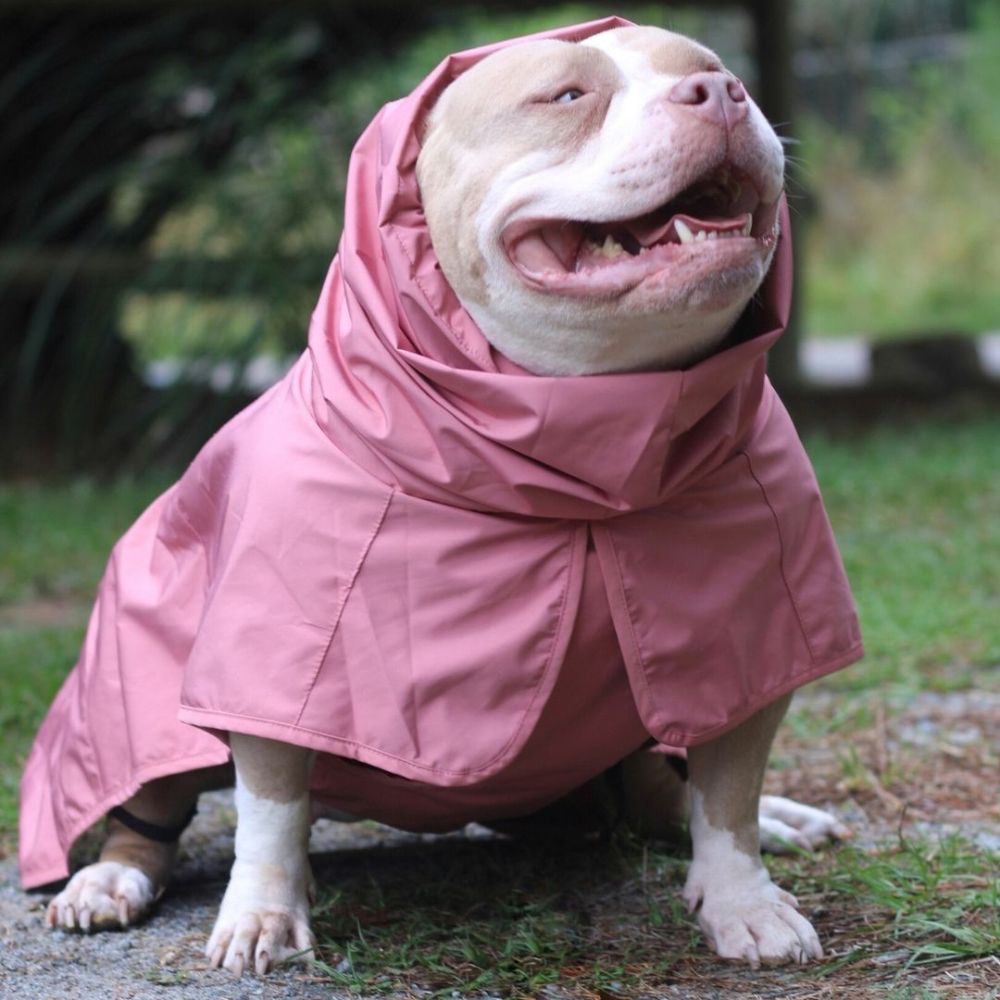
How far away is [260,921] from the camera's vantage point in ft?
7.44

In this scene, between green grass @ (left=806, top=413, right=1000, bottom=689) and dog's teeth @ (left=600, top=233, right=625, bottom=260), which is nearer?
dog's teeth @ (left=600, top=233, right=625, bottom=260)

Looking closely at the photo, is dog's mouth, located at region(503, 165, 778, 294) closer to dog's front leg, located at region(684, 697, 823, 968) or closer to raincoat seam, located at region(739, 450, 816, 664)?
raincoat seam, located at region(739, 450, 816, 664)

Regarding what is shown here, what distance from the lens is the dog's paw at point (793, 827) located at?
272 centimetres

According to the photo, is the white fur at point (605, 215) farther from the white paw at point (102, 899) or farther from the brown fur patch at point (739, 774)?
the white paw at point (102, 899)

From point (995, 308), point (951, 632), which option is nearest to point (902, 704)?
point (951, 632)

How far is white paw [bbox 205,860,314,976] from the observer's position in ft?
7.36

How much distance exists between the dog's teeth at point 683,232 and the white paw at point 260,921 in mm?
1025

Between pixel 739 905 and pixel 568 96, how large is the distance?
44.9 inches

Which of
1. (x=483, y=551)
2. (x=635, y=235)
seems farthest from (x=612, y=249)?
(x=483, y=551)

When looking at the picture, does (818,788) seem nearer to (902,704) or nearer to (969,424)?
(902,704)

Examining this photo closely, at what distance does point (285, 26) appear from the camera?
22.7 feet

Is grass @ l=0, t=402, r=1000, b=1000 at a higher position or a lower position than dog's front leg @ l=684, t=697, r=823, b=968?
lower

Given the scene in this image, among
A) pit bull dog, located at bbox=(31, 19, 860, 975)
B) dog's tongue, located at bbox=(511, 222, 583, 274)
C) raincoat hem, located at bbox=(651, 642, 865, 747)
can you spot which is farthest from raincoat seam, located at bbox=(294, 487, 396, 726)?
raincoat hem, located at bbox=(651, 642, 865, 747)

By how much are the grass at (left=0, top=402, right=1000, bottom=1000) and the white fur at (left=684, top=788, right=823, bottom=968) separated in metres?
0.04
